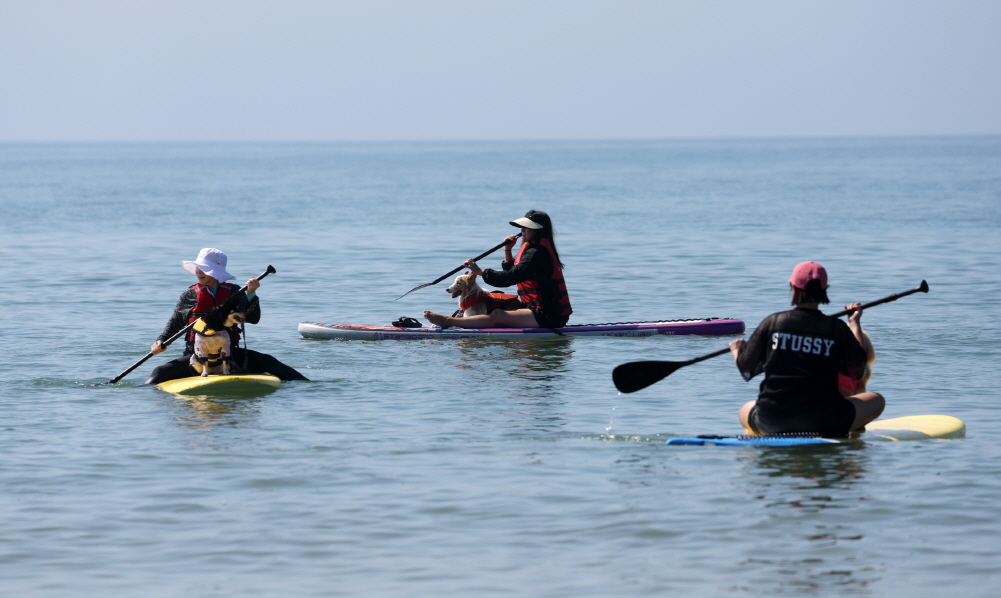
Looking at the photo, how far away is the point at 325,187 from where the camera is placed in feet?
255

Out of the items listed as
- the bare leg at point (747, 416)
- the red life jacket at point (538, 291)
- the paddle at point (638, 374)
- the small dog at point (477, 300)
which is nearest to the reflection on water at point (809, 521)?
the bare leg at point (747, 416)

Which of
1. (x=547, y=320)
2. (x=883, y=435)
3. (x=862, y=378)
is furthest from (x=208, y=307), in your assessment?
(x=883, y=435)

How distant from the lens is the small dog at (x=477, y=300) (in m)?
14.9

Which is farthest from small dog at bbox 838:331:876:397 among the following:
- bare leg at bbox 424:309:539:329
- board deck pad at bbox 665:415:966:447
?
bare leg at bbox 424:309:539:329

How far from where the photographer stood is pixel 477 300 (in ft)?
48.9

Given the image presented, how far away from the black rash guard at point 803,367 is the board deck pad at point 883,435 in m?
0.07

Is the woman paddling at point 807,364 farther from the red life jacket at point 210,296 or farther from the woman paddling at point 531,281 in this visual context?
the woman paddling at point 531,281

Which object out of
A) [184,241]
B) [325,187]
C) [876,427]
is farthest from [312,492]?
[325,187]

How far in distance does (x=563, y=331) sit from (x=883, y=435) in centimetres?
603

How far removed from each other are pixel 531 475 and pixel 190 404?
145 inches

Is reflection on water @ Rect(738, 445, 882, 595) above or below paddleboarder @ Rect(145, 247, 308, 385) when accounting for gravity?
below

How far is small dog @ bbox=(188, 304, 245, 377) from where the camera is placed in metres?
10.7

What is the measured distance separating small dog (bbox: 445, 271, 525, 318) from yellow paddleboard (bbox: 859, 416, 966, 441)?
614 cm

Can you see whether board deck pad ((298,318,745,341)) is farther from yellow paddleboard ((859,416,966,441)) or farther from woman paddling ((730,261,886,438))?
woman paddling ((730,261,886,438))
